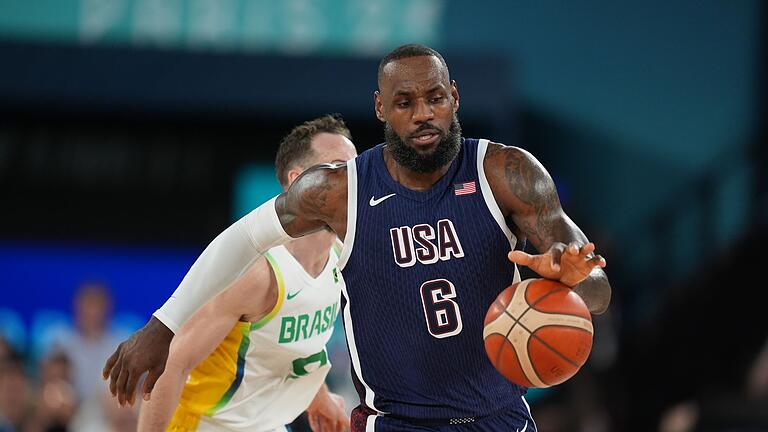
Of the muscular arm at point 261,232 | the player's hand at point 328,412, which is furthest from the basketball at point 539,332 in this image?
the player's hand at point 328,412

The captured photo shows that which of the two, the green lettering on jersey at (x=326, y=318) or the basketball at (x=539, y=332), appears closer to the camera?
the basketball at (x=539, y=332)

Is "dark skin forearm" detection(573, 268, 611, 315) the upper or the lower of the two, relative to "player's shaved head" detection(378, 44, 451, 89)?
lower

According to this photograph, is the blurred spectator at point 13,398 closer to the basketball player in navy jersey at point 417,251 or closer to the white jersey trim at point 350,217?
the basketball player in navy jersey at point 417,251

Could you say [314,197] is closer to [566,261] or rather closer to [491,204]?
[491,204]

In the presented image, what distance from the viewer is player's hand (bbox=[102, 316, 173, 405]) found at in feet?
14.7

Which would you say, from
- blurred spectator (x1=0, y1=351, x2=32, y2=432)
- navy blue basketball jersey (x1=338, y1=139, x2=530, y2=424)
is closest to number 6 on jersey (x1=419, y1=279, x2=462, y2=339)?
navy blue basketball jersey (x1=338, y1=139, x2=530, y2=424)

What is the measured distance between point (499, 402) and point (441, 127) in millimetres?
1075

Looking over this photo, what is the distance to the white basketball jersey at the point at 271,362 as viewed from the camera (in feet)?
17.1

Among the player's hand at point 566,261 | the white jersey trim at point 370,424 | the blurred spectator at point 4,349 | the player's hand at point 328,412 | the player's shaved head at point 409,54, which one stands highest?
the player's shaved head at point 409,54

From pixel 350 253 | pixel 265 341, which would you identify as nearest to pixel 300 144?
pixel 265 341

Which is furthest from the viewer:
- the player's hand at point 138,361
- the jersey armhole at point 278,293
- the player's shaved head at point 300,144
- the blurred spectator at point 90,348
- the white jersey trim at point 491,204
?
the blurred spectator at point 90,348

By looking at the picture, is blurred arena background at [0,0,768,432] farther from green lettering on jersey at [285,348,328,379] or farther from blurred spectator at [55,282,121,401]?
green lettering on jersey at [285,348,328,379]

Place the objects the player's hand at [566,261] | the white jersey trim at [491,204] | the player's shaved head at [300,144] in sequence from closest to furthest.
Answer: the player's hand at [566,261] < the white jersey trim at [491,204] < the player's shaved head at [300,144]

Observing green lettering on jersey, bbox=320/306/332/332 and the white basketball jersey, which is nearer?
the white basketball jersey
